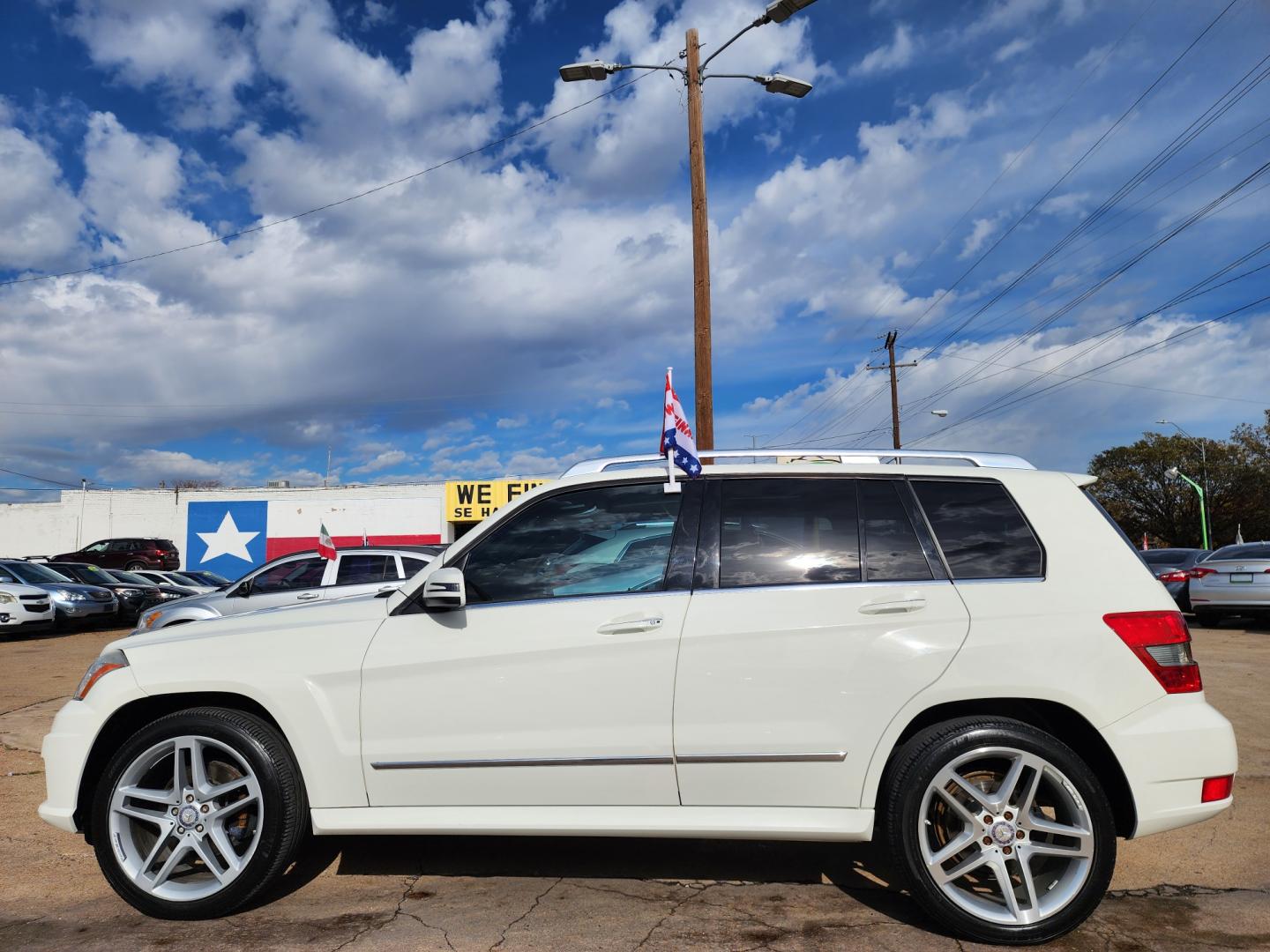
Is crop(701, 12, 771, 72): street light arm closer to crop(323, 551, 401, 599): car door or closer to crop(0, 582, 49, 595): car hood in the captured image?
crop(323, 551, 401, 599): car door

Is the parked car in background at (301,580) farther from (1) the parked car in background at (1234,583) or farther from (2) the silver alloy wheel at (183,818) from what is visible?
(1) the parked car in background at (1234,583)

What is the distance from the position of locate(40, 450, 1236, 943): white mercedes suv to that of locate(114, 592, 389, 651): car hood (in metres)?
0.02

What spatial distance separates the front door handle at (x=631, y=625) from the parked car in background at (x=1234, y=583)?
1428cm

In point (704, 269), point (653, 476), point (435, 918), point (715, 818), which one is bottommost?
point (435, 918)

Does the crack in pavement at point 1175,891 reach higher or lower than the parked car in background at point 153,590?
lower

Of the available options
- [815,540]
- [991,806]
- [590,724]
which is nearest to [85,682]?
[590,724]

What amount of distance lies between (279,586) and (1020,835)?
378 inches

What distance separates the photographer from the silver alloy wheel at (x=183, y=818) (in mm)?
3439

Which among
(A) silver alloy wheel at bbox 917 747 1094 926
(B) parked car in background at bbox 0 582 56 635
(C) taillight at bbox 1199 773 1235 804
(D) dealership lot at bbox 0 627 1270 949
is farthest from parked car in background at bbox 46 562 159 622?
(C) taillight at bbox 1199 773 1235 804

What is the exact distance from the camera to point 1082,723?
333 centimetres

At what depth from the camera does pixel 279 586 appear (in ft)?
35.5

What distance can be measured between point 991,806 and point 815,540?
3.83ft

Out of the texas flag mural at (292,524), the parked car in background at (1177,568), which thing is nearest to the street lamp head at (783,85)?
the parked car in background at (1177,568)

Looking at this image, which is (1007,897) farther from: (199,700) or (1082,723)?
A: (199,700)
